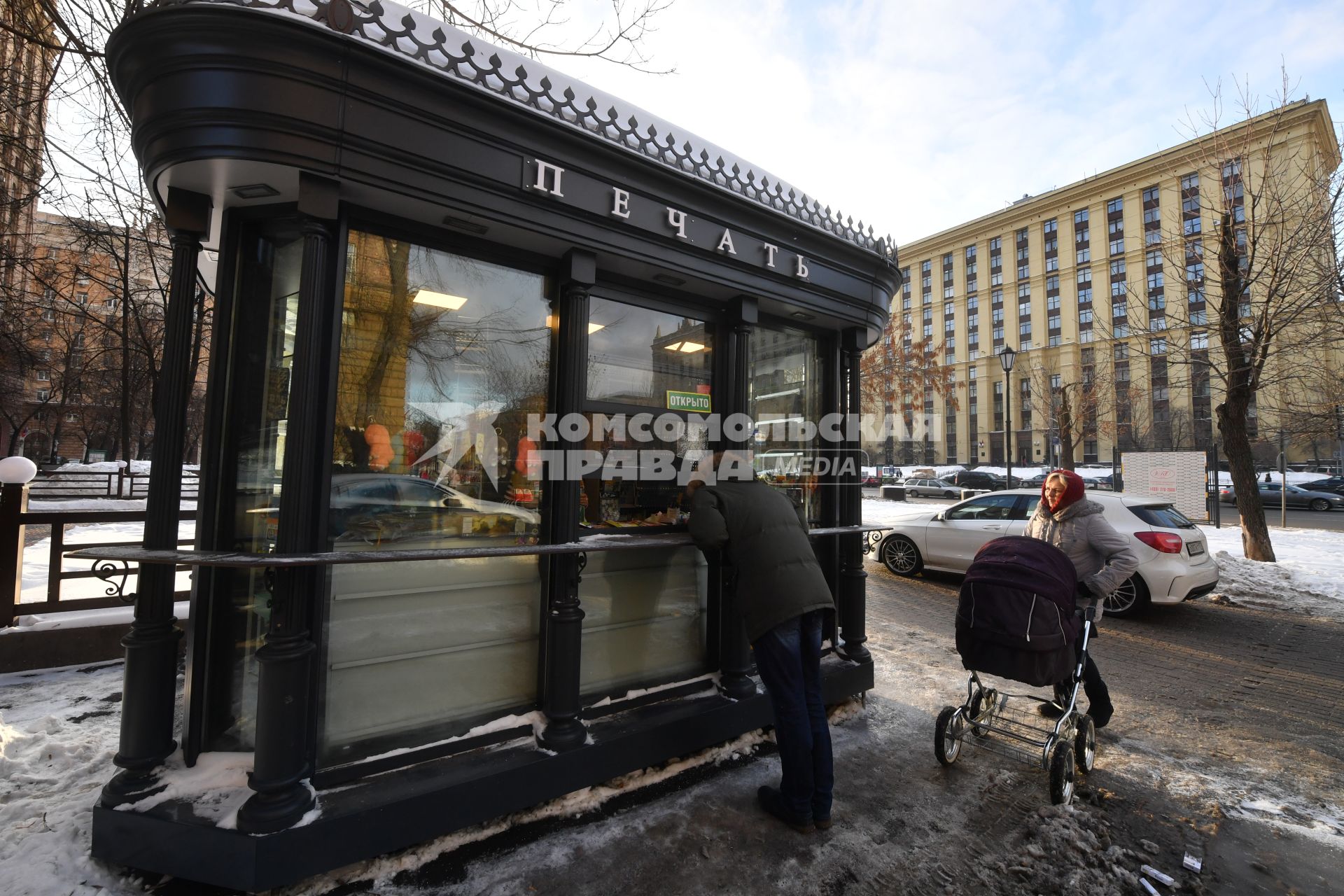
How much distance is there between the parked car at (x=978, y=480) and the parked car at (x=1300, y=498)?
9807 millimetres

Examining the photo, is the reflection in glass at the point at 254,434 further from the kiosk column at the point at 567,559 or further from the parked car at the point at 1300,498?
the parked car at the point at 1300,498

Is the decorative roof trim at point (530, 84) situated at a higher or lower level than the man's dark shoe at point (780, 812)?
higher

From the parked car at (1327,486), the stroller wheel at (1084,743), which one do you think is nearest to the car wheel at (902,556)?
the stroller wheel at (1084,743)

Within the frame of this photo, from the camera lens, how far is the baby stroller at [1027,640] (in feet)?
10.2

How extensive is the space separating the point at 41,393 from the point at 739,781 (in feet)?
166

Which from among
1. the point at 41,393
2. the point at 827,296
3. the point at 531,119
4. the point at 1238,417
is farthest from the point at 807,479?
the point at 41,393

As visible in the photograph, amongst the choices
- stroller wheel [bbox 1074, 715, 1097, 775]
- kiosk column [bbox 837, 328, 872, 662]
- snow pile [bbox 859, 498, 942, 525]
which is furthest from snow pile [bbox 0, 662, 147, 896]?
snow pile [bbox 859, 498, 942, 525]

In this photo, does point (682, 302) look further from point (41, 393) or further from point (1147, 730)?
point (41, 393)

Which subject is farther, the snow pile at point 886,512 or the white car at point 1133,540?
the snow pile at point 886,512

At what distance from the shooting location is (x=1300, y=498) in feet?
84.1

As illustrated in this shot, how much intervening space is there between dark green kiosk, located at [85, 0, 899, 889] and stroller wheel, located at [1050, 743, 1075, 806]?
1.68m

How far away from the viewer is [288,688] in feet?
8.14

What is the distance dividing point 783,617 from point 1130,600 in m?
6.97

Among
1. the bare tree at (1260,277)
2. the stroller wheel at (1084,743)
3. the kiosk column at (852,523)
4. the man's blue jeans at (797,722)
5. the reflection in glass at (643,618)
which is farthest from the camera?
the bare tree at (1260,277)
